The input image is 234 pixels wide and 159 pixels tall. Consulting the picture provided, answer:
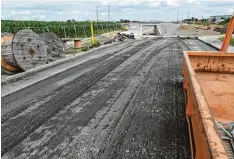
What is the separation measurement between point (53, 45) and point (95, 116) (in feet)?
29.3

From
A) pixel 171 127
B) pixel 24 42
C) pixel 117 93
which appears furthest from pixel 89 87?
pixel 24 42

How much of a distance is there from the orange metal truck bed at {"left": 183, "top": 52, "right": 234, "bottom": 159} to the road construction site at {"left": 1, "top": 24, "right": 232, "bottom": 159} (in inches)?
22.7

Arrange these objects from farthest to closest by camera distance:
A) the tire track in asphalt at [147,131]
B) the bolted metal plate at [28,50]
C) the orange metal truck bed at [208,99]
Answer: the bolted metal plate at [28,50] → the tire track in asphalt at [147,131] → the orange metal truck bed at [208,99]

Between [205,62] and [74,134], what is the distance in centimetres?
443

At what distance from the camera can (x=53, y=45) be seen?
13453 mm

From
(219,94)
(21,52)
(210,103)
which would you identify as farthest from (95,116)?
(21,52)

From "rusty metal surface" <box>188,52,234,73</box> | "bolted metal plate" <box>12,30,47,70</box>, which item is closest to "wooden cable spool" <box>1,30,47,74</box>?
"bolted metal plate" <box>12,30,47,70</box>

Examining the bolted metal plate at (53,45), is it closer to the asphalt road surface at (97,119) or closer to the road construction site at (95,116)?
the road construction site at (95,116)

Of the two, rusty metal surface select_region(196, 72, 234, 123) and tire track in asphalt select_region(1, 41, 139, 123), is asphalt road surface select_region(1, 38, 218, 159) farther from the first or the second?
rusty metal surface select_region(196, 72, 234, 123)

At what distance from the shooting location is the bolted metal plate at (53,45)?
1293cm

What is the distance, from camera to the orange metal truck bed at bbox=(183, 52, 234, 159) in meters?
2.08

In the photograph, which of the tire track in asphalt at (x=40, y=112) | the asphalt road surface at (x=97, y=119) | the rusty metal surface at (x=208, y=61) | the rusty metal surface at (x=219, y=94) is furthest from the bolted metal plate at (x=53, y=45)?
the rusty metal surface at (x=219, y=94)

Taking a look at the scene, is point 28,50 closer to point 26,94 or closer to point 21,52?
point 21,52

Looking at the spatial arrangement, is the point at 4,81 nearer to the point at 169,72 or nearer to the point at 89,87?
the point at 89,87
